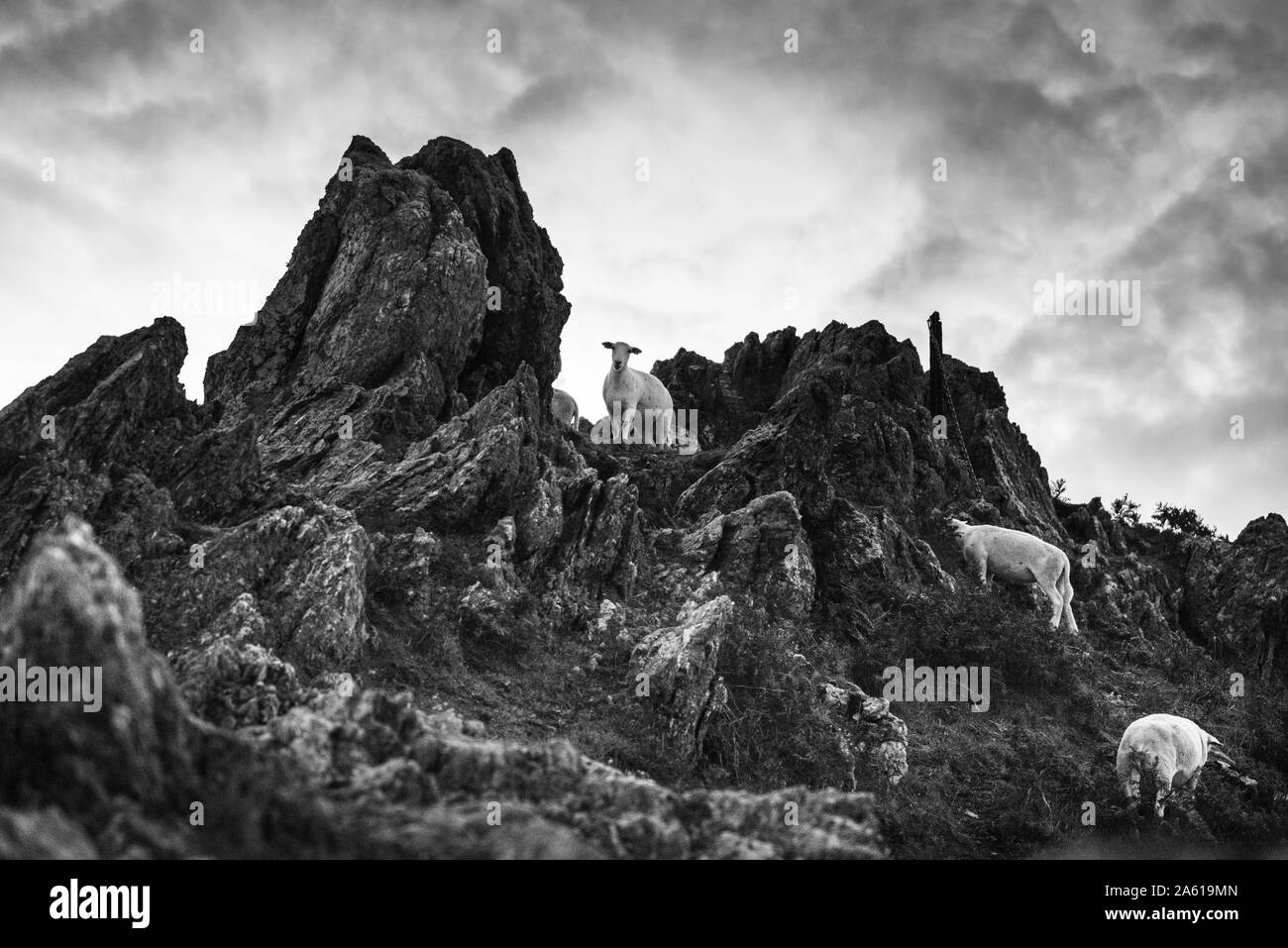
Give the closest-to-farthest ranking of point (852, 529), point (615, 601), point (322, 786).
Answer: point (322, 786), point (615, 601), point (852, 529)

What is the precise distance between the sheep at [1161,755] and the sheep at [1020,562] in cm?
720

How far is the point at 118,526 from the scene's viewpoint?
57.5 ft

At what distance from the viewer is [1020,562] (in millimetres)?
28812

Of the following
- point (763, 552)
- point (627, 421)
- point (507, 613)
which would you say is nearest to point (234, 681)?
point (507, 613)

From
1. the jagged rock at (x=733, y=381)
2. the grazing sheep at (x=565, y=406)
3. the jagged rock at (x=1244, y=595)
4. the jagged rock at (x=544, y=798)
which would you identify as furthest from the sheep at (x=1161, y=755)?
the jagged rock at (x=733, y=381)

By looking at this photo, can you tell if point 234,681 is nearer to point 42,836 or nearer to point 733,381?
point 42,836

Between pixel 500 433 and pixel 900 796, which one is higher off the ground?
pixel 500 433

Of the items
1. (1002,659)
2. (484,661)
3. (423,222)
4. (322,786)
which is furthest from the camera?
(423,222)

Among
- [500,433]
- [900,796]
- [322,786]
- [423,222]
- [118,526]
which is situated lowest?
[900,796]

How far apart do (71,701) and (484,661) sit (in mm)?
12103

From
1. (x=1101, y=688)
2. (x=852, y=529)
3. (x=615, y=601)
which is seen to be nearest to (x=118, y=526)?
(x=615, y=601)

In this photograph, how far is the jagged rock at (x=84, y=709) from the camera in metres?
6.92

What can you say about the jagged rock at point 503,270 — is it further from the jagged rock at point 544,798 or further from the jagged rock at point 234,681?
the jagged rock at point 544,798
